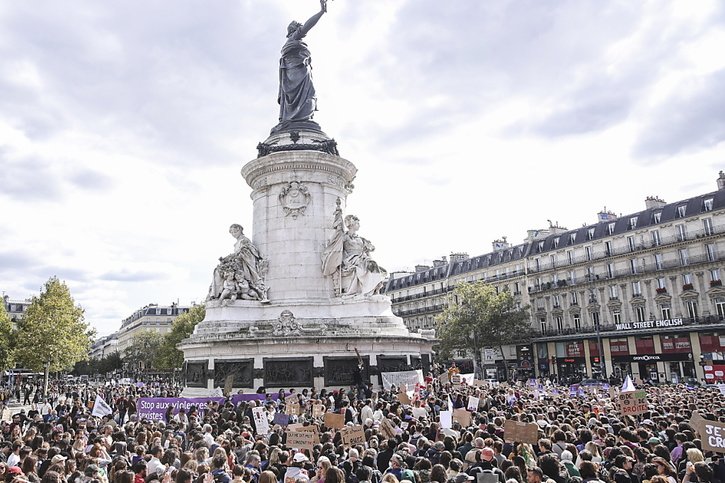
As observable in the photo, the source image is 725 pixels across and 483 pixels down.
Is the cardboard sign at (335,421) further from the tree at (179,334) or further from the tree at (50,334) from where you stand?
the tree at (179,334)

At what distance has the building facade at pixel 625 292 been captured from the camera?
51469 millimetres

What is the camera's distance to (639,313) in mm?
56375

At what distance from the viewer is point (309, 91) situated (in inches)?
1340

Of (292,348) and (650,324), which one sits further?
(650,324)

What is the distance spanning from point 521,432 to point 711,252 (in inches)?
1937

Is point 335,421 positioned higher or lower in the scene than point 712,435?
higher

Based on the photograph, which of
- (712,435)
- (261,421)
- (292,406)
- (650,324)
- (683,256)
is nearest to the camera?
(712,435)

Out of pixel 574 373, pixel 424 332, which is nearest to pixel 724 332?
pixel 574 373

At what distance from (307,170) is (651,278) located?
39.8 metres

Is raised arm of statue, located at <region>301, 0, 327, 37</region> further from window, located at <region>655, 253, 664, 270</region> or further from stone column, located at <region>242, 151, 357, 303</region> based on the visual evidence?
window, located at <region>655, 253, 664, 270</region>

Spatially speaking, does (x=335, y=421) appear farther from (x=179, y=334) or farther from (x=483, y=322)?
(x=179, y=334)

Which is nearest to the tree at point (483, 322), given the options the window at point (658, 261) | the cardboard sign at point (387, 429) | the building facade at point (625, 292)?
the building facade at point (625, 292)

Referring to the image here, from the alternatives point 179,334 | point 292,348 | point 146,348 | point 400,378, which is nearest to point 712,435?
point 400,378

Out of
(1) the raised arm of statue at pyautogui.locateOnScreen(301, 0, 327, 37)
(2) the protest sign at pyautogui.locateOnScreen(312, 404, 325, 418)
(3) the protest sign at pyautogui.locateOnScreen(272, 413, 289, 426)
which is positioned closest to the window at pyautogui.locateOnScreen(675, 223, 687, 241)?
(1) the raised arm of statue at pyautogui.locateOnScreen(301, 0, 327, 37)
